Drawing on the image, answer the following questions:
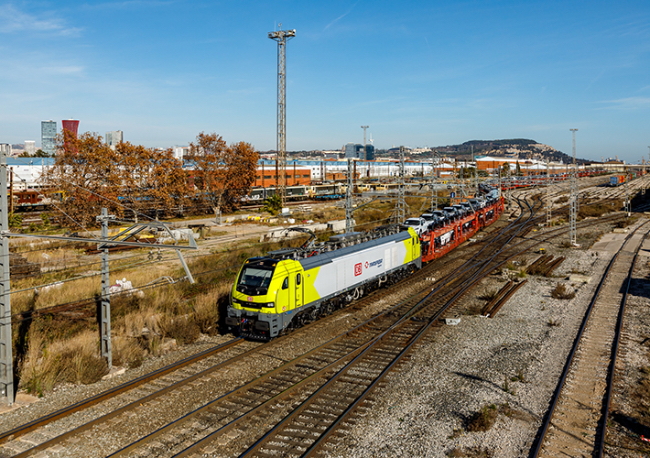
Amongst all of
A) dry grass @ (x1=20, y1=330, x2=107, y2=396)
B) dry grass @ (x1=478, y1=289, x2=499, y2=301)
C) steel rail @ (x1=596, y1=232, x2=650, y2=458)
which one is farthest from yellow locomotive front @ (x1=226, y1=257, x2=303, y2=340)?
dry grass @ (x1=478, y1=289, x2=499, y2=301)

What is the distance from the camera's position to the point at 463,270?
2914 cm

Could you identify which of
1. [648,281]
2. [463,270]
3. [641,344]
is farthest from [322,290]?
[648,281]

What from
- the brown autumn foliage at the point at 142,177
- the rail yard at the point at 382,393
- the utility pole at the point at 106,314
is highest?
the brown autumn foliage at the point at 142,177

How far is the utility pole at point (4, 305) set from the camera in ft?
35.8

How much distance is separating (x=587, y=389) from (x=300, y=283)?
30.4 feet

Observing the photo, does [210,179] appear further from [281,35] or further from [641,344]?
[641,344]

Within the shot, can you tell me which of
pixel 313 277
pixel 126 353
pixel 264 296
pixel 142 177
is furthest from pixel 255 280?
pixel 142 177

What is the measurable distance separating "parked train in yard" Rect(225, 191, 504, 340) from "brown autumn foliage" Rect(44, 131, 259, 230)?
82.2ft

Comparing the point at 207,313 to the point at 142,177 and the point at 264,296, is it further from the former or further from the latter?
the point at 142,177

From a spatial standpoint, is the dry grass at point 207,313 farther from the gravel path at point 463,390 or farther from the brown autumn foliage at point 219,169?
the brown autumn foliage at point 219,169

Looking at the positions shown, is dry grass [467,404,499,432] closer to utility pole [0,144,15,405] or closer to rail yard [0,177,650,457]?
rail yard [0,177,650,457]

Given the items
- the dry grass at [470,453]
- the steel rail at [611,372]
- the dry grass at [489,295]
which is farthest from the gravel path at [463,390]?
the dry grass at [489,295]

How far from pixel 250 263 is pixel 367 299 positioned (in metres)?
7.84

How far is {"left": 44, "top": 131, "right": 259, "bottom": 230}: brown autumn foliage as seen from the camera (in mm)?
46188
